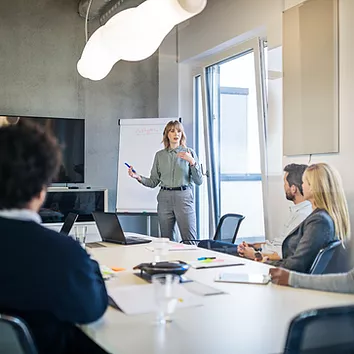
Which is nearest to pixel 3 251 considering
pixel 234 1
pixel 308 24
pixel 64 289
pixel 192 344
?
pixel 64 289

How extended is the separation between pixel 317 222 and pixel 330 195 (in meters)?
0.25

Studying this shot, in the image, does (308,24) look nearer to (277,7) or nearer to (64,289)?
(277,7)

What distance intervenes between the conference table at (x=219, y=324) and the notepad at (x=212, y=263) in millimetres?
242

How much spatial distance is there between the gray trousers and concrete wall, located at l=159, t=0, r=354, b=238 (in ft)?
2.84

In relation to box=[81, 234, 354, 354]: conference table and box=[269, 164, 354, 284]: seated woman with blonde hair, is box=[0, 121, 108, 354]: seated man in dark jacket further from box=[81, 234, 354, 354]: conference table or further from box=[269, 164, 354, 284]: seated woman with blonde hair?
box=[269, 164, 354, 284]: seated woman with blonde hair

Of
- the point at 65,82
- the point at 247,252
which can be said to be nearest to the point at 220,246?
the point at 247,252

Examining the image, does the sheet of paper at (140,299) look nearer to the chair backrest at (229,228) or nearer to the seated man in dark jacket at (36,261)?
the seated man in dark jacket at (36,261)

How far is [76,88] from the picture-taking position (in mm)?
5344

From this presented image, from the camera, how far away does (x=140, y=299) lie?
1599 millimetres

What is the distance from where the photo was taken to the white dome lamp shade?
226 centimetres

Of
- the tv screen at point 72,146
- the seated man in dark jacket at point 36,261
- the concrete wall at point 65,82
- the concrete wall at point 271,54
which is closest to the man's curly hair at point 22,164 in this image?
the seated man in dark jacket at point 36,261

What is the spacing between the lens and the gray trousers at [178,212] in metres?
4.49

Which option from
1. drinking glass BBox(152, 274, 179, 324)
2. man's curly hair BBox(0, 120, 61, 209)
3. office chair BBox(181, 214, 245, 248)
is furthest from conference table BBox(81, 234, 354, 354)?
office chair BBox(181, 214, 245, 248)

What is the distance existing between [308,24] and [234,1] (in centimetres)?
115
